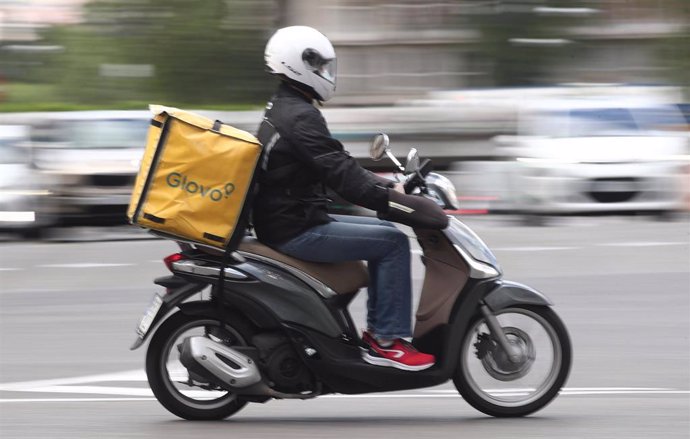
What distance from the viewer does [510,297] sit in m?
6.01

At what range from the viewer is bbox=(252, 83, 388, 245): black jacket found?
5766 millimetres

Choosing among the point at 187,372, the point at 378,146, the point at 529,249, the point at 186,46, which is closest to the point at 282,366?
the point at 187,372

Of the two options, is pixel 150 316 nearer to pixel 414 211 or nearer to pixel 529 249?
pixel 414 211

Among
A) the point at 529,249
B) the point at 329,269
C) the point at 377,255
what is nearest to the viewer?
the point at 377,255

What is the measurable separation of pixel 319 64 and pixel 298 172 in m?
0.45

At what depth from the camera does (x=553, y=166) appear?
17.0 meters

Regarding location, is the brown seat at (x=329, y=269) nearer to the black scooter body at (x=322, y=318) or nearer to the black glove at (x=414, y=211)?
the black scooter body at (x=322, y=318)

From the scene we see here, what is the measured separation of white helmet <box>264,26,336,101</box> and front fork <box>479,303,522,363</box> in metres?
1.17

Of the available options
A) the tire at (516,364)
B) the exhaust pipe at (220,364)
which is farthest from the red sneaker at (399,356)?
the exhaust pipe at (220,364)

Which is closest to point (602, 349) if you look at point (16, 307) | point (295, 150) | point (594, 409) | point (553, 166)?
point (594, 409)

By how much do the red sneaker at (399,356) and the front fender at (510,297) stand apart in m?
0.35

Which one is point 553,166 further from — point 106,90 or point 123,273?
point 106,90

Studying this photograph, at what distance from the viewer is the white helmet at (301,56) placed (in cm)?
579

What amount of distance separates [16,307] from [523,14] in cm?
2283
